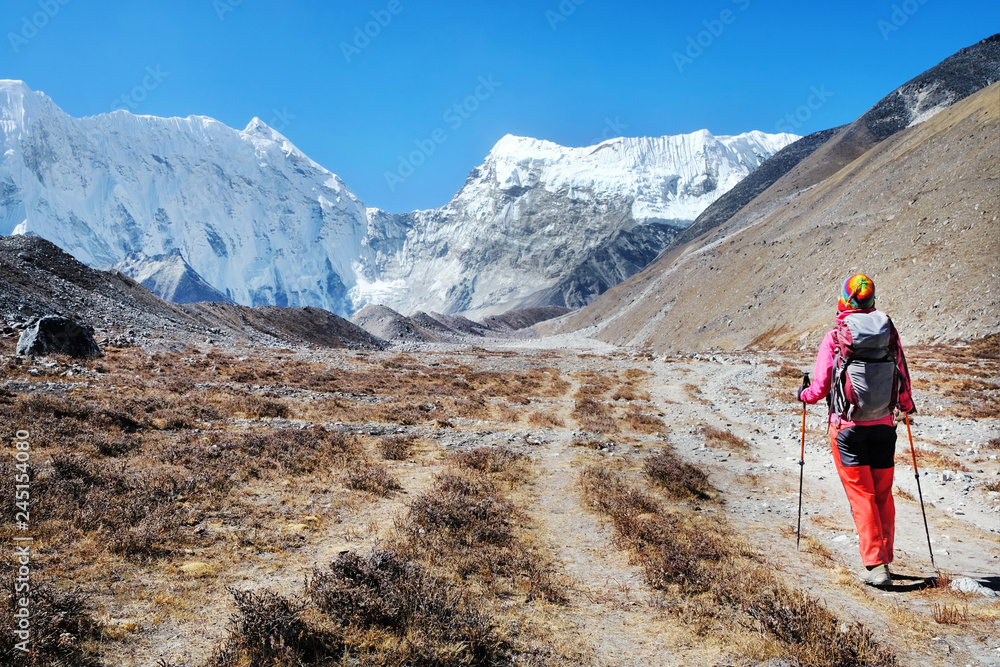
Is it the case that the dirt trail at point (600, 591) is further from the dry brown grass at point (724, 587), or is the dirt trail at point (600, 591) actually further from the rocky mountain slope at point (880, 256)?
the rocky mountain slope at point (880, 256)

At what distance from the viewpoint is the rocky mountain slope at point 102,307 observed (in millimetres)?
37500

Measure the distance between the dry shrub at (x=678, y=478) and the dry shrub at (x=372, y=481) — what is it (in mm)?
5384

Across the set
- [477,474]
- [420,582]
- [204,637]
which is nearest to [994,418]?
[477,474]

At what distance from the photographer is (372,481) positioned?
9430 mm

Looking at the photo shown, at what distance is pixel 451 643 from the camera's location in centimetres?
450

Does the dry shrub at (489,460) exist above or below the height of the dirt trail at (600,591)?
above

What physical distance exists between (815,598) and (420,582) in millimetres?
4561

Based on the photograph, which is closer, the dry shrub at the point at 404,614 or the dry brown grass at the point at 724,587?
the dry shrub at the point at 404,614

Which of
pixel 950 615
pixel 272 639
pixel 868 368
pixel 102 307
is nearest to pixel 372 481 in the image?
pixel 272 639

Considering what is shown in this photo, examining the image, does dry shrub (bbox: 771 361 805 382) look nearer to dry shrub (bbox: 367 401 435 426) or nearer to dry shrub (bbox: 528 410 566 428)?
dry shrub (bbox: 528 410 566 428)

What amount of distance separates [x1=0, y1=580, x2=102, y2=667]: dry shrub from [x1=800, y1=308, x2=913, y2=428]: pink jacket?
8.37 metres

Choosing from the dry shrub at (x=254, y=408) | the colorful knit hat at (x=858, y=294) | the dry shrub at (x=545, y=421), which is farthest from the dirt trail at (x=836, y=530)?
the dry shrub at (x=254, y=408)

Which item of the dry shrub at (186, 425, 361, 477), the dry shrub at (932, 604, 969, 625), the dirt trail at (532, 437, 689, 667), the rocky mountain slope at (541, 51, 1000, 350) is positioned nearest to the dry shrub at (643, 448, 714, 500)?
the dirt trail at (532, 437, 689, 667)

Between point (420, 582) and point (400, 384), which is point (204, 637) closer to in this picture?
point (420, 582)
